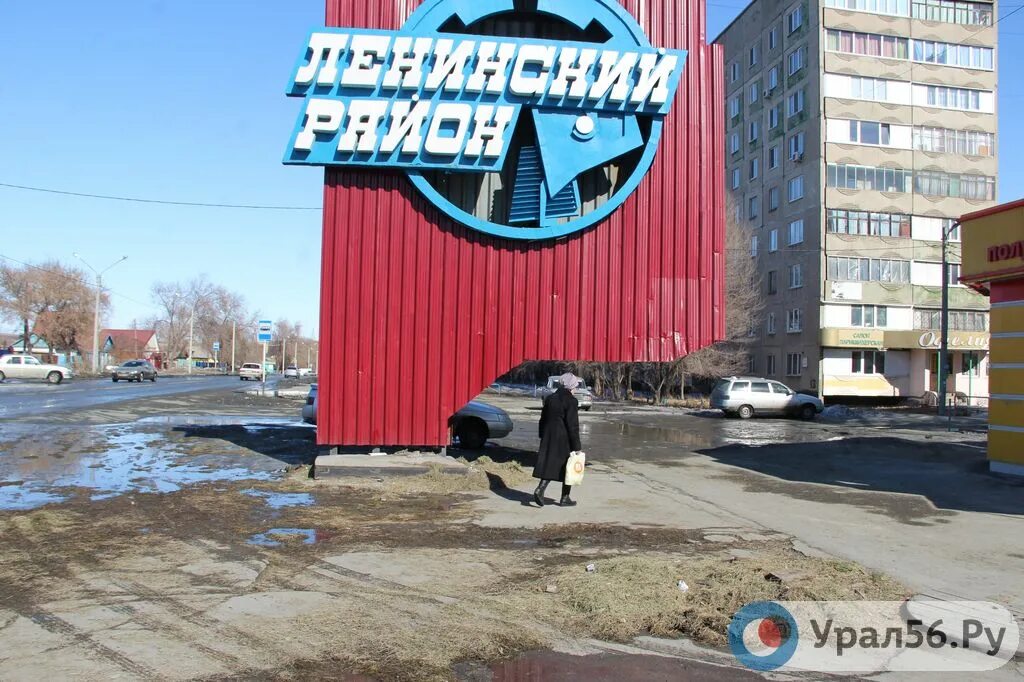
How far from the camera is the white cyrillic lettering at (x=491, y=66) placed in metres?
12.1

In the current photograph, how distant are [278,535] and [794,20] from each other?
50623 mm

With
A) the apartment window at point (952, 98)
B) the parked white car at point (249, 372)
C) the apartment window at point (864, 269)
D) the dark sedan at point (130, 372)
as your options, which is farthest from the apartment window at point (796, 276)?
the dark sedan at point (130, 372)

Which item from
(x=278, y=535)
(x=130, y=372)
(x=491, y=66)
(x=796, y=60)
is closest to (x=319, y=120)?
(x=491, y=66)

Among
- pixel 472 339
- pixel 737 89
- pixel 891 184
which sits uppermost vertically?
pixel 737 89

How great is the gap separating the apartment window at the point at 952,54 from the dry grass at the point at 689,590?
50.1 meters

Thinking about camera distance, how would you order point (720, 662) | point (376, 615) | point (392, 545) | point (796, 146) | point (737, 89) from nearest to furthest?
point (720, 662), point (376, 615), point (392, 545), point (796, 146), point (737, 89)

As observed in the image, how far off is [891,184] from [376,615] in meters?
49.1

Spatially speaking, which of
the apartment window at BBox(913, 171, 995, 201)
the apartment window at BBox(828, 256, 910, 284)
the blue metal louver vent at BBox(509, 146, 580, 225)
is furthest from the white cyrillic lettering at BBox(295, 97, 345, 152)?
the apartment window at BBox(913, 171, 995, 201)

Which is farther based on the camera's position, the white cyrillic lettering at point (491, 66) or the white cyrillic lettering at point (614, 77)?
the white cyrillic lettering at point (614, 77)

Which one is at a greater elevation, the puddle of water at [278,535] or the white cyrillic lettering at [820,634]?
the white cyrillic lettering at [820,634]

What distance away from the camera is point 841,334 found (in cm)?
4556

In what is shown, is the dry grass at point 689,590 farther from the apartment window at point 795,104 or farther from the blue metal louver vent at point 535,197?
the apartment window at point 795,104

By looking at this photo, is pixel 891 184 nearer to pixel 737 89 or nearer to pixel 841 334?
pixel 841 334

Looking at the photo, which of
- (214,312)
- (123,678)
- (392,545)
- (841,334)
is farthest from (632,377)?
(214,312)
